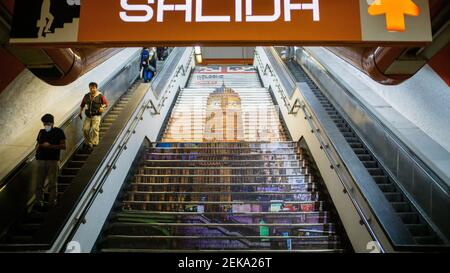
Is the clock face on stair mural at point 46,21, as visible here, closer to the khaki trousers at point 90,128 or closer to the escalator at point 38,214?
the escalator at point 38,214

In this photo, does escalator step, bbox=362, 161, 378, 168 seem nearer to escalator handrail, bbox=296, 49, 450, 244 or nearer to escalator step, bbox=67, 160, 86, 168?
escalator handrail, bbox=296, 49, 450, 244

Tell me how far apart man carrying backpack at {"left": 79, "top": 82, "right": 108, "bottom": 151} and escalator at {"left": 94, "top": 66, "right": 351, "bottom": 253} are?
942 mm

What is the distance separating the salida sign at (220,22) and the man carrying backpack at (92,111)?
9.57 feet

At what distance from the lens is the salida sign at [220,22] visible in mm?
2865

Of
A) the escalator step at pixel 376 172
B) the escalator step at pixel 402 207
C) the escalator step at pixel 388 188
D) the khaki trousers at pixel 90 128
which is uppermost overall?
the khaki trousers at pixel 90 128

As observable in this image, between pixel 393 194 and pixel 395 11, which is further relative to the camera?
pixel 393 194

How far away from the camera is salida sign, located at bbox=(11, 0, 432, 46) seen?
2.87m

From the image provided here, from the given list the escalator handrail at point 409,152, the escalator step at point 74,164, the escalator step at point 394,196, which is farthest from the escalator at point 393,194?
the escalator step at point 74,164

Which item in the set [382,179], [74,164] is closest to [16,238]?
[74,164]

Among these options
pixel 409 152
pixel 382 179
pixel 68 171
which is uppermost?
pixel 68 171

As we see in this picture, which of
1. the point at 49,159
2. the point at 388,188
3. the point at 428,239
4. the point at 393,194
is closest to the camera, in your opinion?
the point at 428,239

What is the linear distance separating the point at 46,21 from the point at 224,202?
338 cm

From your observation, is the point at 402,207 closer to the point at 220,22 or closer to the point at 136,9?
the point at 220,22

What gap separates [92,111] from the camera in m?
5.77
